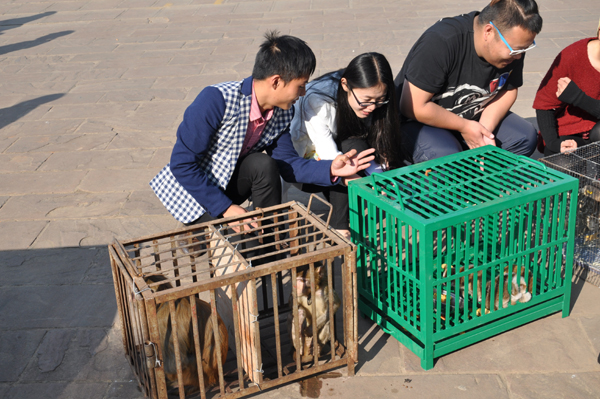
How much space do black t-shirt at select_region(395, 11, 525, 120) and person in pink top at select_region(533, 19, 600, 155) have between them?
1.08ft

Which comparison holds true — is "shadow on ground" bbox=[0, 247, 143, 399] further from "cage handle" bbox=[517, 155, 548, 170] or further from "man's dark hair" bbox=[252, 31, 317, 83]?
"cage handle" bbox=[517, 155, 548, 170]

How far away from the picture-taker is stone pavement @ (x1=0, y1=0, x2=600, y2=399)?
7.97ft

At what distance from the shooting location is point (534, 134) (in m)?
3.71

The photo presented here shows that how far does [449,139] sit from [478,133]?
17 centimetres

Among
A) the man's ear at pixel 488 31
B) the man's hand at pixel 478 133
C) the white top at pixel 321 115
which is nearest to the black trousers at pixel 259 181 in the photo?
the white top at pixel 321 115

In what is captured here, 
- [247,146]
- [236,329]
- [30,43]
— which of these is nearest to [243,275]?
[236,329]

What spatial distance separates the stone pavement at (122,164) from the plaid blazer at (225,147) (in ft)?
2.01

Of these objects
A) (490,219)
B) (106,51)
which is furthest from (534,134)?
(106,51)

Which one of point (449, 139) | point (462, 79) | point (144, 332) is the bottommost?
point (144, 332)

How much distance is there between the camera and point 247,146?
10.0ft

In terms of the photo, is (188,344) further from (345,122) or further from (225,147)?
(345,122)

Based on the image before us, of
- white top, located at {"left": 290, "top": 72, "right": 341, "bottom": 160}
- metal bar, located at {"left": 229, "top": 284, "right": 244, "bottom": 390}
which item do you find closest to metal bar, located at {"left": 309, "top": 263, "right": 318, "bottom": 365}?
metal bar, located at {"left": 229, "top": 284, "right": 244, "bottom": 390}

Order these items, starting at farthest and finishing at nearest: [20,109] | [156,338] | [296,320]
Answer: [20,109] → [296,320] → [156,338]

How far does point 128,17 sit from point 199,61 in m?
3.67
